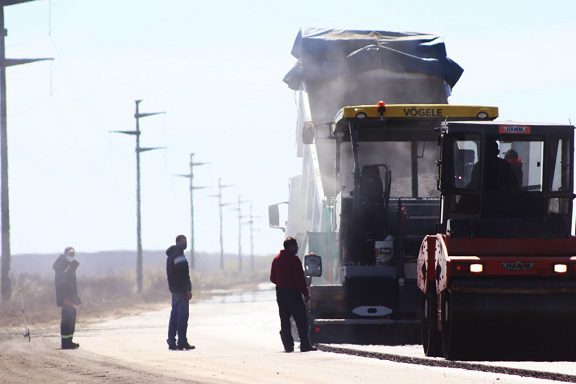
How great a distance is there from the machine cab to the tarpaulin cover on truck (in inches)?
414

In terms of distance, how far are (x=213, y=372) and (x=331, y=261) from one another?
5.63 meters

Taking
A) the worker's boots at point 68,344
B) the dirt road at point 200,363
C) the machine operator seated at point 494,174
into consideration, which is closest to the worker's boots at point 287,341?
the dirt road at point 200,363

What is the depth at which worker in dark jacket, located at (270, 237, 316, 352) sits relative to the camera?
20.5m

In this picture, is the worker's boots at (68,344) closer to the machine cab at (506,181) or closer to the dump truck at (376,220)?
the dump truck at (376,220)

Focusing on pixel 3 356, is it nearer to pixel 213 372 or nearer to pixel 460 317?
pixel 213 372

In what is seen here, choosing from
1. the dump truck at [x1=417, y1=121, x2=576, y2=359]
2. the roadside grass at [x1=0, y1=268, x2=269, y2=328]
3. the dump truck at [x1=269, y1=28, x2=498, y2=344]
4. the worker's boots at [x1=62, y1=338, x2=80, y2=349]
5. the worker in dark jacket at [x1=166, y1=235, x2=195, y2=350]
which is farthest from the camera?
the roadside grass at [x1=0, y1=268, x2=269, y2=328]

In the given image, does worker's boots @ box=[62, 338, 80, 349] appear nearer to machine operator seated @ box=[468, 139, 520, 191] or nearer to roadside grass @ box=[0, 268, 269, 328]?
roadside grass @ box=[0, 268, 269, 328]

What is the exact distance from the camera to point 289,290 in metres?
20.7

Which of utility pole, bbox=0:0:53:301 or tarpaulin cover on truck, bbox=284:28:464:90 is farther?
utility pole, bbox=0:0:53:301

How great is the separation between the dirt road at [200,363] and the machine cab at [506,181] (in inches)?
69.1

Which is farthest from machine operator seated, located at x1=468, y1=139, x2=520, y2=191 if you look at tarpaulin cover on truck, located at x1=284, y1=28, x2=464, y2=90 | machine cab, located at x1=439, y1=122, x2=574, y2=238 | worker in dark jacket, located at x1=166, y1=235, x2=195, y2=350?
tarpaulin cover on truck, located at x1=284, y1=28, x2=464, y2=90

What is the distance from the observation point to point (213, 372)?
16641 millimetres

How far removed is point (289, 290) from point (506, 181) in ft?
19.4

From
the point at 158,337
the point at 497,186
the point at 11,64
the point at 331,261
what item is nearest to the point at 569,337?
the point at 497,186
